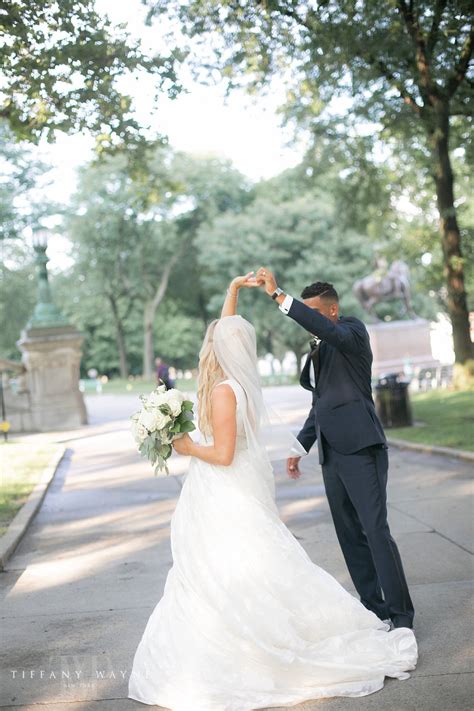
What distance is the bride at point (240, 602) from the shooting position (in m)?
4.36

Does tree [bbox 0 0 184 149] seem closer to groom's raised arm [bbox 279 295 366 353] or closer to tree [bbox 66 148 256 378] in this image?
groom's raised arm [bbox 279 295 366 353]

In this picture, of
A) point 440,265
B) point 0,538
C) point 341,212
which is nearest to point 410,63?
point 440,265

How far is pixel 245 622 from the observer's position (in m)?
4.47

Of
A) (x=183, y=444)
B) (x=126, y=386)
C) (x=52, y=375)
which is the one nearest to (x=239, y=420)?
(x=183, y=444)

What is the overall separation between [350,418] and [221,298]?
44375 millimetres

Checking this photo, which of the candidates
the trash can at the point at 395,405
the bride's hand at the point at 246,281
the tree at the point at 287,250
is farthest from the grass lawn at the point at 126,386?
the bride's hand at the point at 246,281

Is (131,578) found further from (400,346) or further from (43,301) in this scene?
(400,346)

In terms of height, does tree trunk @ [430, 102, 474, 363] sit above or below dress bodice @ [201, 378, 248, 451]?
above

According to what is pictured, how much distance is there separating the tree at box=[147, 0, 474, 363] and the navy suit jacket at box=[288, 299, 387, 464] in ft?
29.7

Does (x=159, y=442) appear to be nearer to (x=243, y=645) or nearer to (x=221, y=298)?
(x=243, y=645)

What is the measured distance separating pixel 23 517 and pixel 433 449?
6975 millimetres

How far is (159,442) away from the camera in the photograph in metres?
4.76

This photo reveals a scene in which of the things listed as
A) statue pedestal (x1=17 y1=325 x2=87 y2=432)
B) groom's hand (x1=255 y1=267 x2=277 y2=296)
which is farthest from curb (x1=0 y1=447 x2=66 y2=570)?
statue pedestal (x1=17 y1=325 x2=87 y2=432)

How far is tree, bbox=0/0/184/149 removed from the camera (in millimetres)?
10438
